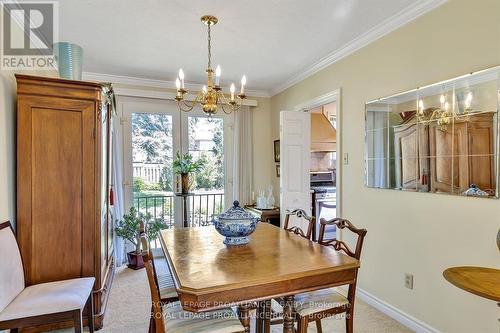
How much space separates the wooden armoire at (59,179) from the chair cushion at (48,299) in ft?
0.73

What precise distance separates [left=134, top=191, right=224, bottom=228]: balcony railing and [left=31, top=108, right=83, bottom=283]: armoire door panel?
189 cm

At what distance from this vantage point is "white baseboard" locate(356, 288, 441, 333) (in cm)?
223

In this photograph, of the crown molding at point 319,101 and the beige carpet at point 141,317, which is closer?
the beige carpet at point 141,317

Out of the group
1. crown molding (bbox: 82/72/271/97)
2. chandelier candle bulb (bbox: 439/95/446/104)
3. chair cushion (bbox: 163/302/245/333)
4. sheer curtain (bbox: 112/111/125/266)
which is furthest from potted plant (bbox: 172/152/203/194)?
chandelier candle bulb (bbox: 439/95/446/104)

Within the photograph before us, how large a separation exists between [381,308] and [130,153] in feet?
11.6

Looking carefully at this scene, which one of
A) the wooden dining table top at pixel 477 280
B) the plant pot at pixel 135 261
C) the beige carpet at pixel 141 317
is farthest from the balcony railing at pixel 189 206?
the wooden dining table top at pixel 477 280

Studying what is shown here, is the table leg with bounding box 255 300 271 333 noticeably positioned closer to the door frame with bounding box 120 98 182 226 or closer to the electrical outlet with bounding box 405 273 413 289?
the electrical outlet with bounding box 405 273 413 289

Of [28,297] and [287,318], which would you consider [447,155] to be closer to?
[287,318]

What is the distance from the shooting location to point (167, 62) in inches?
135

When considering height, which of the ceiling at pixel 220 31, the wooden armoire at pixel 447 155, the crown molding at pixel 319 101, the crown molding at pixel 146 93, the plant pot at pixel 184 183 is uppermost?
the ceiling at pixel 220 31

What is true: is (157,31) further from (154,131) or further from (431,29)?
(431,29)

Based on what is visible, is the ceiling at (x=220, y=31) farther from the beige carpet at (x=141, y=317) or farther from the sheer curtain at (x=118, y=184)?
the beige carpet at (x=141, y=317)

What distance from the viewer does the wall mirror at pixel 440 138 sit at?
1.81 meters

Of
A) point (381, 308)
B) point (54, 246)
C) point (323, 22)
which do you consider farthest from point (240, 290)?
point (323, 22)
